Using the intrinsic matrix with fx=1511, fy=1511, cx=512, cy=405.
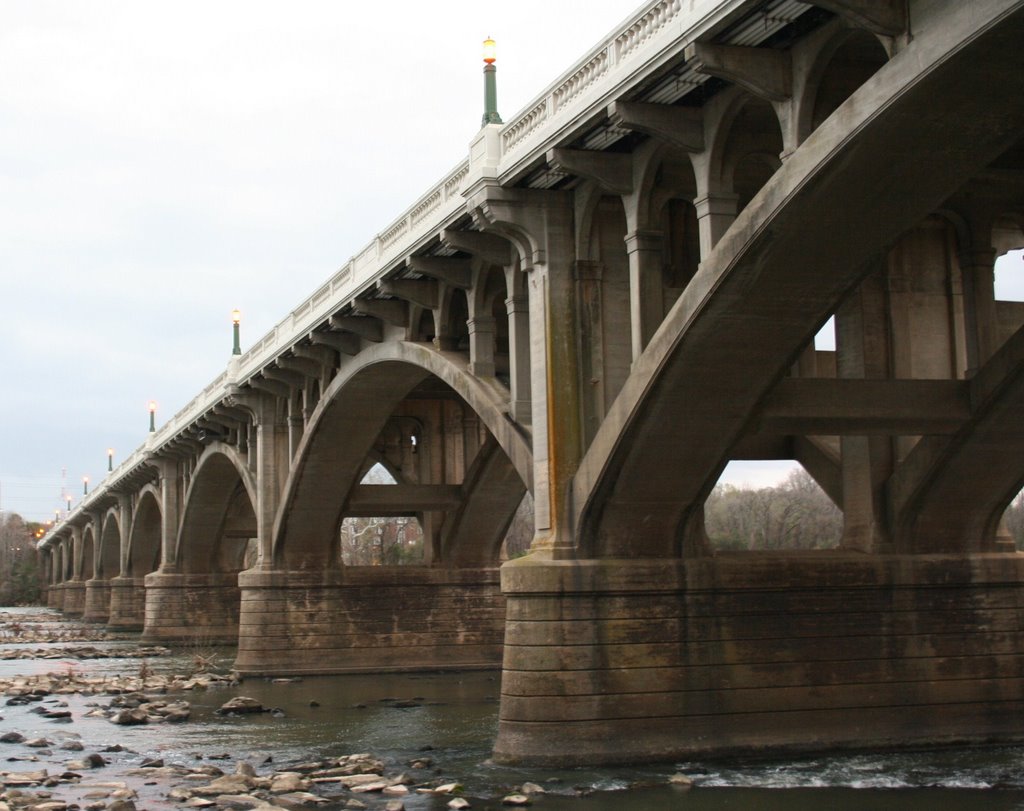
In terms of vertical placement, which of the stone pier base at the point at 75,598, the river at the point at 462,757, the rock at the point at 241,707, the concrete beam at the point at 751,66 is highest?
the concrete beam at the point at 751,66

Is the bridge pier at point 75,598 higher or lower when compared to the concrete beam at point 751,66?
lower

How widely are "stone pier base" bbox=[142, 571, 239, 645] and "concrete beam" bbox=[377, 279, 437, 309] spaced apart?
116 feet

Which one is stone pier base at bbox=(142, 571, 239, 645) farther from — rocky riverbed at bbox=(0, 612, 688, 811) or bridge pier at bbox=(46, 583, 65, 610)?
bridge pier at bbox=(46, 583, 65, 610)

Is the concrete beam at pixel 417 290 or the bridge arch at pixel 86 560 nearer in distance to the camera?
the concrete beam at pixel 417 290

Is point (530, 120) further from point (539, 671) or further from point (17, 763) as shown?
point (17, 763)

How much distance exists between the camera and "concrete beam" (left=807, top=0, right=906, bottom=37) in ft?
46.8

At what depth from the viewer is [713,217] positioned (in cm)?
1842

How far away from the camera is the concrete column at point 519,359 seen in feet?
81.4

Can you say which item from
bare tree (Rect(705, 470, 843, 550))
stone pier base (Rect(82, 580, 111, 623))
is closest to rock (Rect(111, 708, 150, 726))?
bare tree (Rect(705, 470, 843, 550))

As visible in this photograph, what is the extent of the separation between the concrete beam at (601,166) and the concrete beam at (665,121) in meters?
2.09

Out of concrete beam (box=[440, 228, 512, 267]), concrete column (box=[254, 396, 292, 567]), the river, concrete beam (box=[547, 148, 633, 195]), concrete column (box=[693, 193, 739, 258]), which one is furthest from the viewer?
concrete column (box=[254, 396, 292, 567])

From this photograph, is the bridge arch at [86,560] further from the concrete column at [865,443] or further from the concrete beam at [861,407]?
the concrete beam at [861,407]

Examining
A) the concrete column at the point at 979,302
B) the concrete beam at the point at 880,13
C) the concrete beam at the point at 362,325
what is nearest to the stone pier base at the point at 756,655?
the concrete column at the point at 979,302

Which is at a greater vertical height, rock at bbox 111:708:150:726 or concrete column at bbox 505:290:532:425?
concrete column at bbox 505:290:532:425
